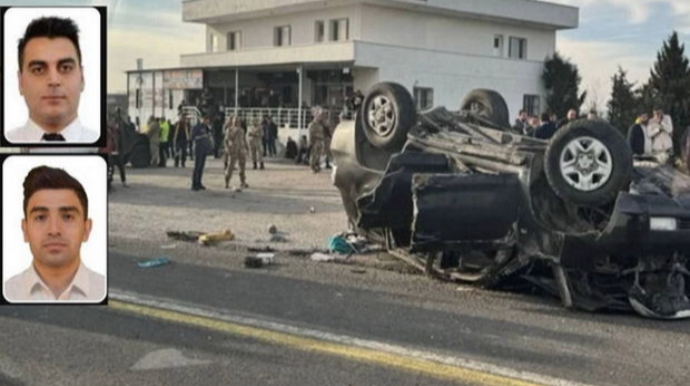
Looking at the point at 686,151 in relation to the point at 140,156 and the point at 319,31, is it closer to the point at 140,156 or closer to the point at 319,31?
the point at 140,156

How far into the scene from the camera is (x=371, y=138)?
7.77m

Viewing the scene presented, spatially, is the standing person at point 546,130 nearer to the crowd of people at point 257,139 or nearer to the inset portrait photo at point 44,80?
the crowd of people at point 257,139

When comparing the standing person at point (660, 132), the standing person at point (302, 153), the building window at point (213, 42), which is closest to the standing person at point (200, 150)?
the standing person at point (660, 132)

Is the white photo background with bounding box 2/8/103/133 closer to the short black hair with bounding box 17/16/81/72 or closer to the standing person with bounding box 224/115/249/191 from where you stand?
the short black hair with bounding box 17/16/81/72

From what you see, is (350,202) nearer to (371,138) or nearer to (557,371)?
(371,138)

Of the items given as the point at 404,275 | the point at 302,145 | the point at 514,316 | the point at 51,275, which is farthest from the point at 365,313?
the point at 302,145

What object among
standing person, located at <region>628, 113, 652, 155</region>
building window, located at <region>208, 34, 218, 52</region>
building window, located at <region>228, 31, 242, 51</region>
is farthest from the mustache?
building window, located at <region>208, 34, 218, 52</region>

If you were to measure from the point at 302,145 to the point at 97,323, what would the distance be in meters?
22.3

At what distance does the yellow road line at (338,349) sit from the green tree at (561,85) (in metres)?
40.6

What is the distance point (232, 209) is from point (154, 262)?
5.31 meters

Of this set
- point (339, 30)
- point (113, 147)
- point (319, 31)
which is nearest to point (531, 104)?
point (339, 30)

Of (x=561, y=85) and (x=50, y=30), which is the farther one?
(x=561, y=85)

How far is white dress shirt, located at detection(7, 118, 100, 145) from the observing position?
1.41m

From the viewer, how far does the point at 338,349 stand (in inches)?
197
